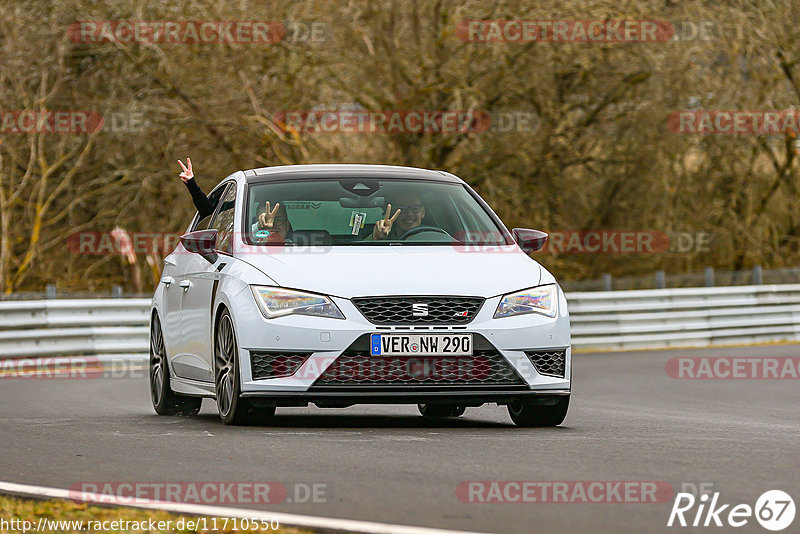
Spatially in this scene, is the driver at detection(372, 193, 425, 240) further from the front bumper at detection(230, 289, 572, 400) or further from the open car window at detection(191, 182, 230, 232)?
the open car window at detection(191, 182, 230, 232)

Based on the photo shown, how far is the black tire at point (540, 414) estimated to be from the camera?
31.3ft

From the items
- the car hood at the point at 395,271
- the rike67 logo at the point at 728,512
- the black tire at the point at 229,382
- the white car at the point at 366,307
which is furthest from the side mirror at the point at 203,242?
the rike67 logo at the point at 728,512

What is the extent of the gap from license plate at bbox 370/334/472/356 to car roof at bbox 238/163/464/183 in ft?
5.82

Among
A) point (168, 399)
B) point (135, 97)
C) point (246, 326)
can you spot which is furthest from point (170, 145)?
point (246, 326)

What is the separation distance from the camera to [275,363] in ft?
29.2

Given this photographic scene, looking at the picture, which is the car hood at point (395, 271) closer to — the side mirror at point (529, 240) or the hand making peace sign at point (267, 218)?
the hand making peace sign at point (267, 218)

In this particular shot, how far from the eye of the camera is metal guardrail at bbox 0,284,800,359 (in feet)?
60.4

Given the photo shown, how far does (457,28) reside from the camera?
987 inches

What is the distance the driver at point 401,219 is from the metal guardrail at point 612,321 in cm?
904

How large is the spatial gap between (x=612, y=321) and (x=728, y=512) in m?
17.3

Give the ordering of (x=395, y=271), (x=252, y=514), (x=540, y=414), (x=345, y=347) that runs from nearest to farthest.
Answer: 1. (x=252, y=514)
2. (x=345, y=347)
3. (x=395, y=271)
4. (x=540, y=414)

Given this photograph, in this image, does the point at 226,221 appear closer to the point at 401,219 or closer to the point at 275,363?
the point at 401,219

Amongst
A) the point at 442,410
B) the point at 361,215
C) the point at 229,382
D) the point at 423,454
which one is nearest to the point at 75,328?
the point at 442,410

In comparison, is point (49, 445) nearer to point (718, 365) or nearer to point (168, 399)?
point (168, 399)
